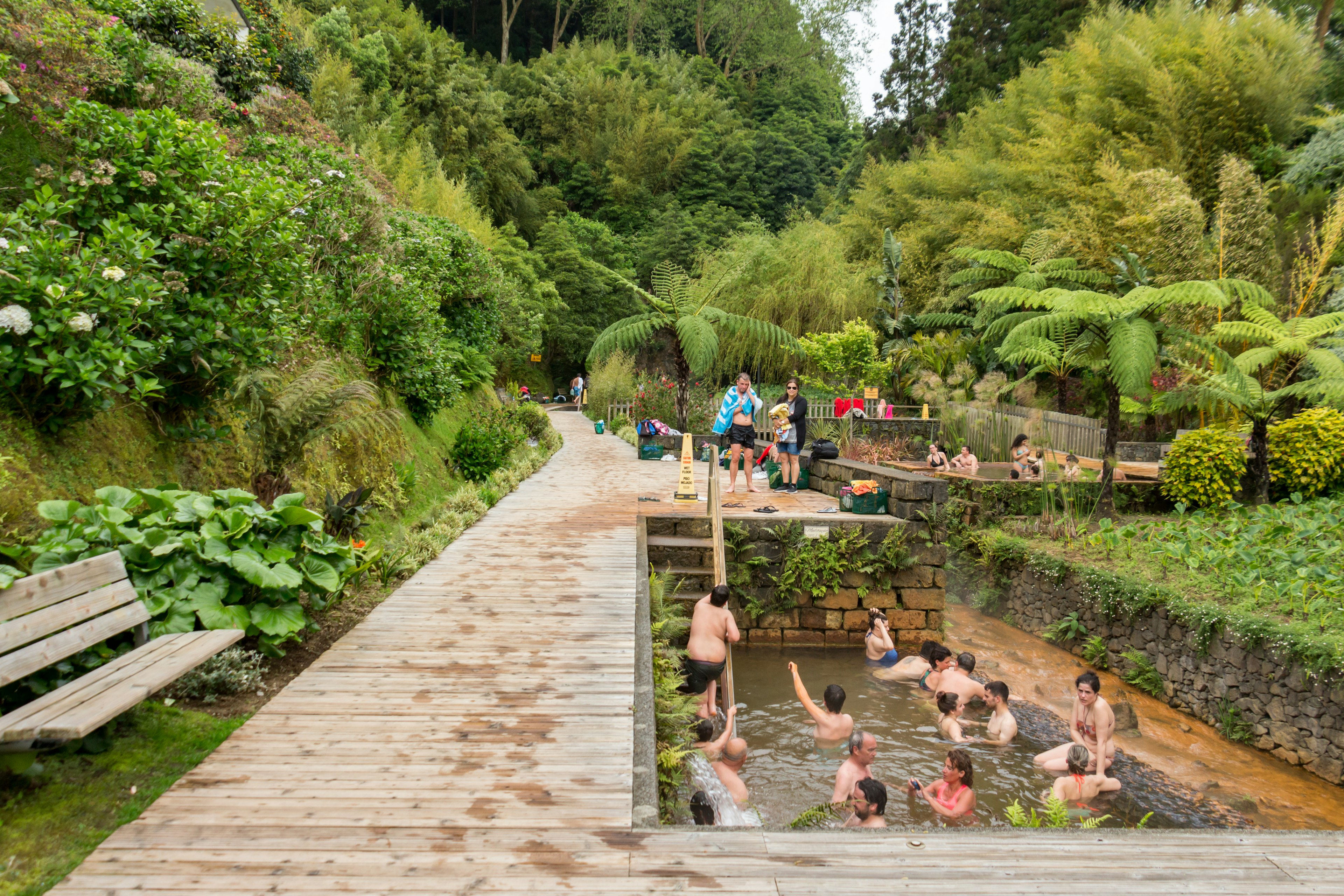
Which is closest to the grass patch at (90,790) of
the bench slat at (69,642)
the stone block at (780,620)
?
the bench slat at (69,642)

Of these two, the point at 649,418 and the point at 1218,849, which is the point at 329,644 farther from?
the point at 649,418

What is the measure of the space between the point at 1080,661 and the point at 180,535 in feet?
32.8

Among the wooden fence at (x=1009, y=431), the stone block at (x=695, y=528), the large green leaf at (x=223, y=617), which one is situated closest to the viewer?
the large green leaf at (x=223, y=617)

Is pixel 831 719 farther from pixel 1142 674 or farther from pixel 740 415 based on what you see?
pixel 740 415

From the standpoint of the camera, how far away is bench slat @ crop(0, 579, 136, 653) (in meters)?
3.07

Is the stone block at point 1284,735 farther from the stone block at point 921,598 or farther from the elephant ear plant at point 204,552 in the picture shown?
the elephant ear plant at point 204,552

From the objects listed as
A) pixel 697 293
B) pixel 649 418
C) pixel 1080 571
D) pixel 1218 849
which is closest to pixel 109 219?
pixel 1218 849

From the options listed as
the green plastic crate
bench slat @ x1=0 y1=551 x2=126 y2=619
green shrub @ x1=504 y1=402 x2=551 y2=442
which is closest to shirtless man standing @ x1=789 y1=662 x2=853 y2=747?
the green plastic crate

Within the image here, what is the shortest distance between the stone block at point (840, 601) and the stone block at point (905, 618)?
18.5 inches

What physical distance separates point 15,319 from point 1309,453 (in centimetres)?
1536

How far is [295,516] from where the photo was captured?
15.4 feet

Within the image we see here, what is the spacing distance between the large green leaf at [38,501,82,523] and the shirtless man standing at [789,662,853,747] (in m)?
5.60

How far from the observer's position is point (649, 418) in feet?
65.0

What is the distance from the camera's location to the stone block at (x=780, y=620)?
9.89m
